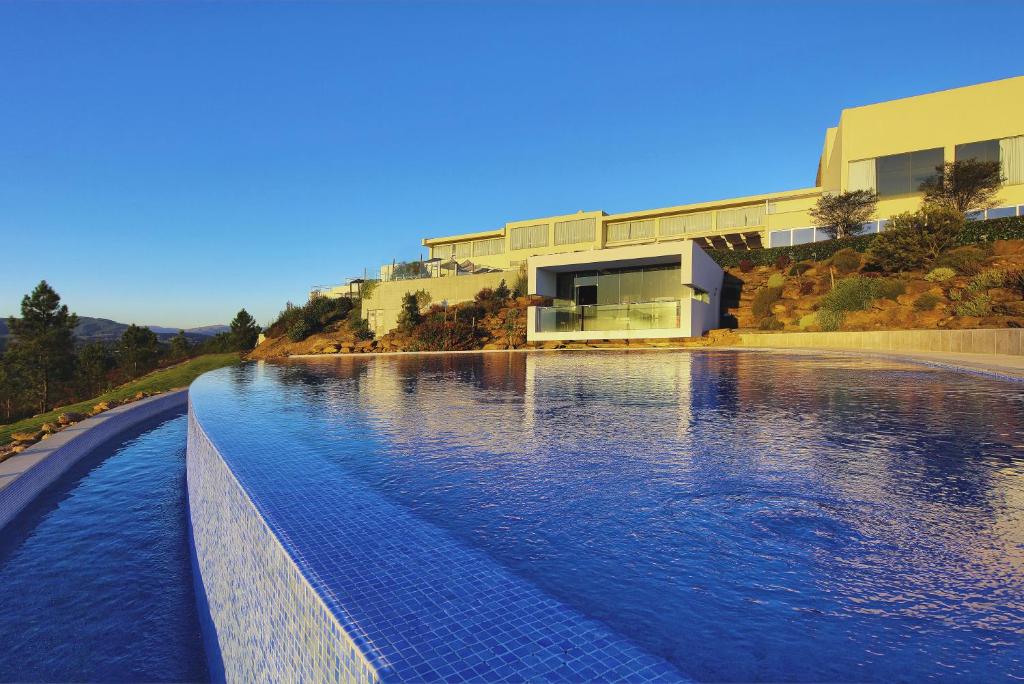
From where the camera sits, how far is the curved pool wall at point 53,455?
21.6 feet

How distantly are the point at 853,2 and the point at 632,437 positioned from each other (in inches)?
653

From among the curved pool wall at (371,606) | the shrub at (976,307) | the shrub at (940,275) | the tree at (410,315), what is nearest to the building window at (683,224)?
the shrub at (940,275)

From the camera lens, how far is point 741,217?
3466cm

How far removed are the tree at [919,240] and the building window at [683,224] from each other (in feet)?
49.3

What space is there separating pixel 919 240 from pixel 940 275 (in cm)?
225

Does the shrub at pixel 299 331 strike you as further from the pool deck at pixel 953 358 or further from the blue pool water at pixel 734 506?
the blue pool water at pixel 734 506

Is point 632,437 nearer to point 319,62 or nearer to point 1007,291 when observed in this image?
point 319,62

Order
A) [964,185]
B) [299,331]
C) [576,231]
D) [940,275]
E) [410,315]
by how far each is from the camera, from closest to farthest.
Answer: [940,275] → [964,185] → [410,315] → [299,331] → [576,231]

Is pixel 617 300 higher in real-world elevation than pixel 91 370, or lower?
higher

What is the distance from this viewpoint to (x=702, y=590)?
90.0 inches

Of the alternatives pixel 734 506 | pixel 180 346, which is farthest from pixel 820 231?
pixel 180 346

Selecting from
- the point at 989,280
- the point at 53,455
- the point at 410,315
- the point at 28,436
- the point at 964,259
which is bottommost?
the point at 28,436

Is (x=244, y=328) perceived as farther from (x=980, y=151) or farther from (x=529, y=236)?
(x=980, y=151)

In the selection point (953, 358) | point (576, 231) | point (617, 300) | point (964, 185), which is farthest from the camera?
point (576, 231)
